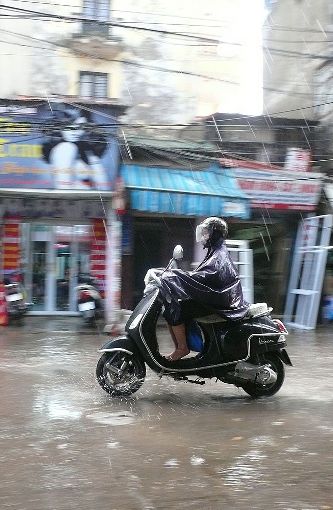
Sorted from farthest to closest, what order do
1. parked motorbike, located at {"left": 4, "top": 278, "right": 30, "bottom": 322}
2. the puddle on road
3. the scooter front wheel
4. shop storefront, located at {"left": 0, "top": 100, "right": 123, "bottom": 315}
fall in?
shop storefront, located at {"left": 0, "top": 100, "right": 123, "bottom": 315}
parked motorbike, located at {"left": 4, "top": 278, "right": 30, "bottom": 322}
the scooter front wheel
the puddle on road

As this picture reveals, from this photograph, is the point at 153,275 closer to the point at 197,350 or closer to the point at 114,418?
the point at 197,350

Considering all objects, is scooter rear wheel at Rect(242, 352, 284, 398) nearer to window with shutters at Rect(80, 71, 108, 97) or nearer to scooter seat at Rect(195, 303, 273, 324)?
scooter seat at Rect(195, 303, 273, 324)

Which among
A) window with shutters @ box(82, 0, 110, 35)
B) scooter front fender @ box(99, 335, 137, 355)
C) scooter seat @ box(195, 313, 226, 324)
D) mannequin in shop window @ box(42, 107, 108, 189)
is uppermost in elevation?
window with shutters @ box(82, 0, 110, 35)

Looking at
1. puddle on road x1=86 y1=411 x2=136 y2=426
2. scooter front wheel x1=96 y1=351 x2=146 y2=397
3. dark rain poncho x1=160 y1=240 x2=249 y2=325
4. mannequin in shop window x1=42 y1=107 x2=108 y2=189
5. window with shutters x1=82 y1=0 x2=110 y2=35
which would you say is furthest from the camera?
window with shutters x1=82 y1=0 x2=110 y2=35

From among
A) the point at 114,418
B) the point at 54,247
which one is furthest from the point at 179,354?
the point at 54,247

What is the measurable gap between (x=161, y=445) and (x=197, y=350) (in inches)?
57.9

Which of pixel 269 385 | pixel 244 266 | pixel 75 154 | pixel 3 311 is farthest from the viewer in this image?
pixel 75 154

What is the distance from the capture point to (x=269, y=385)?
578cm

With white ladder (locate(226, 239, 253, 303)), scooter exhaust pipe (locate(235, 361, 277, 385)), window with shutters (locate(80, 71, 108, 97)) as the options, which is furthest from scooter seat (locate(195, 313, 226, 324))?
window with shutters (locate(80, 71, 108, 97))

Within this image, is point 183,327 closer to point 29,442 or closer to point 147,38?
point 29,442

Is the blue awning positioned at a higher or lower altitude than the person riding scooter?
higher

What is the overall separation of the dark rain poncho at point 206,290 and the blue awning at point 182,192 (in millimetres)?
6508

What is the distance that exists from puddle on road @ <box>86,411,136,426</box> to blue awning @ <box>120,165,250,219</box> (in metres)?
7.18

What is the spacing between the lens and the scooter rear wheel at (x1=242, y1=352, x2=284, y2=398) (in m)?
5.76
